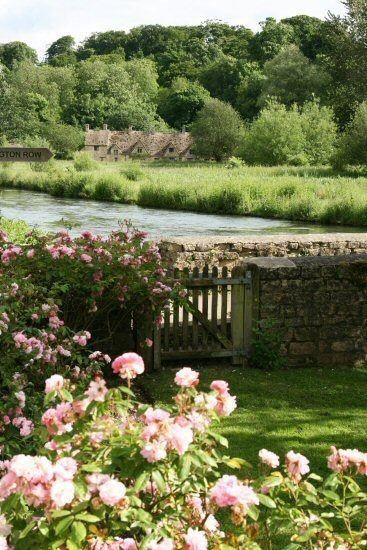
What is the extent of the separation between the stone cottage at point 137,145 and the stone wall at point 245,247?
72.2 meters

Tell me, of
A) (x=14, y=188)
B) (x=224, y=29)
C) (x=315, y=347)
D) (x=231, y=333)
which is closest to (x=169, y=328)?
(x=231, y=333)

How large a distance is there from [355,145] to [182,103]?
216 ft

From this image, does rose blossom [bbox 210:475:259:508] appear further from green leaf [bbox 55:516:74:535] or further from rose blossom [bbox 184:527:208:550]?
green leaf [bbox 55:516:74:535]

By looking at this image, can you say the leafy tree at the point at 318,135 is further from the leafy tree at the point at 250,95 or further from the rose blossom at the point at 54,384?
the rose blossom at the point at 54,384

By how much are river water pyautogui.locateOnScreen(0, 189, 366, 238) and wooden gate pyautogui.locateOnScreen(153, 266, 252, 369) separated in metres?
14.5

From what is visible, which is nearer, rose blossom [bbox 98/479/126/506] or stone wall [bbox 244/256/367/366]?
rose blossom [bbox 98/479/126/506]

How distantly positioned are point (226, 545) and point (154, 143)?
87974 millimetres

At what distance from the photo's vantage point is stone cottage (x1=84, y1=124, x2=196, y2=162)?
283ft

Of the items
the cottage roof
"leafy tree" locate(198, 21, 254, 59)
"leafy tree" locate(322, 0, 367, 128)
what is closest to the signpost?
"leafy tree" locate(322, 0, 367, 128)

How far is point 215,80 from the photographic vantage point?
110 meters

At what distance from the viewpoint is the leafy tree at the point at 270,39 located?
10050cm

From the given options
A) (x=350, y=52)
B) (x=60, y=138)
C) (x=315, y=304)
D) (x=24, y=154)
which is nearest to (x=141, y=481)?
(x=315, y=304)

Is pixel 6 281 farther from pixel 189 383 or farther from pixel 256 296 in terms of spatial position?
pixel 189 383

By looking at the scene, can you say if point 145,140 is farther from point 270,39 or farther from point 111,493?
point 111,493
